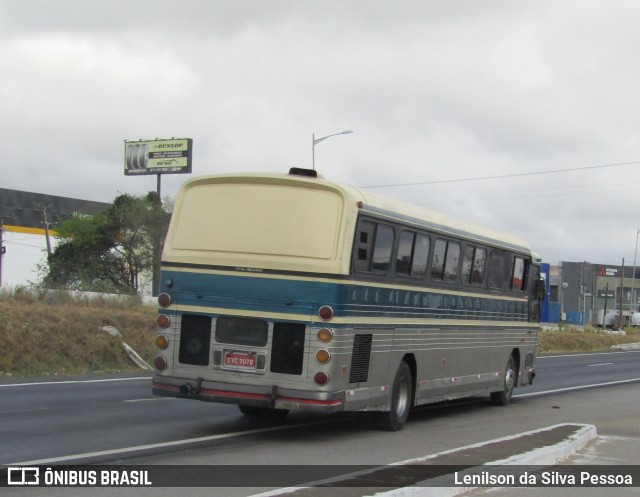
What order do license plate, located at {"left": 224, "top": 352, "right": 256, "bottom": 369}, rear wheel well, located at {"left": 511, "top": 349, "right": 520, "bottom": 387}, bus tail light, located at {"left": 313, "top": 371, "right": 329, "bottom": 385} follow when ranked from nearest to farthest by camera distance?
bus tail light, located at {"left": 313, "top": 371, "right": 329, "bottom": 385}
license plate, located at {"left": 224, "top": 352, "right": 256, "bottom": 369}
rear wheel well, located at {"left": 511, "top": 349, "right": 520, "bottom": 387}

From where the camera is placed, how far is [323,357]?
11641mm

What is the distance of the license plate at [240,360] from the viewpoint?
39.1ft

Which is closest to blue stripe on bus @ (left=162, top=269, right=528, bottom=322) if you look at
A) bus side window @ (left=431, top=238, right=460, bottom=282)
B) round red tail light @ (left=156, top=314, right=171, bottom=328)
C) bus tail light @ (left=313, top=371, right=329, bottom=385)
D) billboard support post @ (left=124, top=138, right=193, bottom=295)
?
round red tail light @ (left=156, top=314, right=171, bottom=328)

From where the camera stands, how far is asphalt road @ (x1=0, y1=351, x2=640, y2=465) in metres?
10.8

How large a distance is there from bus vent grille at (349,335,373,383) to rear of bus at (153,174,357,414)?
1.54 feet

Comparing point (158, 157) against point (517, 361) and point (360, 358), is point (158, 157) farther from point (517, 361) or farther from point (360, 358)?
point (360, 358)

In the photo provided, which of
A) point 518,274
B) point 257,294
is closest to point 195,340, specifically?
point 257,294

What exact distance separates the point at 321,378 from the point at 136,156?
58002 mm

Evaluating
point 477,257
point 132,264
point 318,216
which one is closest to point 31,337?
point 477,257

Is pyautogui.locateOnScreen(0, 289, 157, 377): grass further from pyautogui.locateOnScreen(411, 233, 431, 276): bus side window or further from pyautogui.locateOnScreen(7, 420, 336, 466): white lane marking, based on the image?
pyautogui.locateOnScreen(411, 233, 431, 276): bus side window

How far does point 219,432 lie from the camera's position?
12805 millimetres

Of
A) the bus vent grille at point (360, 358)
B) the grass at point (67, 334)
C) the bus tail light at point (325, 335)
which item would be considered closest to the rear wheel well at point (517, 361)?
the bus vent grille at point (360, 358)

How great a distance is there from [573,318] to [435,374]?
356 ft

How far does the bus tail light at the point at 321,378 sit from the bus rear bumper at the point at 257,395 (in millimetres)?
138
